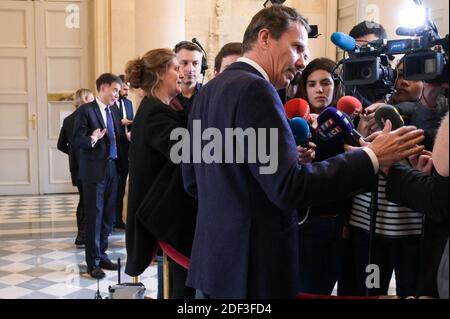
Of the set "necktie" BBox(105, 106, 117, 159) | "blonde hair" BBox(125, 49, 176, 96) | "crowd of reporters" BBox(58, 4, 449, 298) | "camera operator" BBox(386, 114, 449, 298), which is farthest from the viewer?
→ "necktie" BBox(105, 106, 117, 159)

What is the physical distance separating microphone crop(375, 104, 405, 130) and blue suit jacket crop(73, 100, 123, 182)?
3.72 meters

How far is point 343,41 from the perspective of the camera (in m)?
2.32

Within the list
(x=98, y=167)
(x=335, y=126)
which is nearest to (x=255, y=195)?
(x=335, y=126)

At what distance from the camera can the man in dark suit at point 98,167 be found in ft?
17.5

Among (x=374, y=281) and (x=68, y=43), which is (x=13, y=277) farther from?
(x=68, y=43)

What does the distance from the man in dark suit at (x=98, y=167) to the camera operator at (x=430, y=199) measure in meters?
3.76

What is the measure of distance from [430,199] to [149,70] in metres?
1.92

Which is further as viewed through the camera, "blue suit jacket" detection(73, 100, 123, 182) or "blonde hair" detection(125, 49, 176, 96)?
"blue suit jacket" detection(73, 100, 123, 182)

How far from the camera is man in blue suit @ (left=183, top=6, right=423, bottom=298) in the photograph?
1804 millimetres

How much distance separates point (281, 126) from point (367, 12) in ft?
23.5

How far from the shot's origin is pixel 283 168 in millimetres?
1782

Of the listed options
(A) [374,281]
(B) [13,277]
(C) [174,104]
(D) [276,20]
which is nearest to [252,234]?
(D) [276,20]

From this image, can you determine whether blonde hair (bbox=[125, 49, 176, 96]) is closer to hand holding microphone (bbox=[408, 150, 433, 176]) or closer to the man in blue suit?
the man in blue suit

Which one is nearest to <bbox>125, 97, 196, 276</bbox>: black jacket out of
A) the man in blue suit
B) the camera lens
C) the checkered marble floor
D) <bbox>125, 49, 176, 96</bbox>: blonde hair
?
<bbox>125, 49, 176, 96</bbox>: blonde hair
